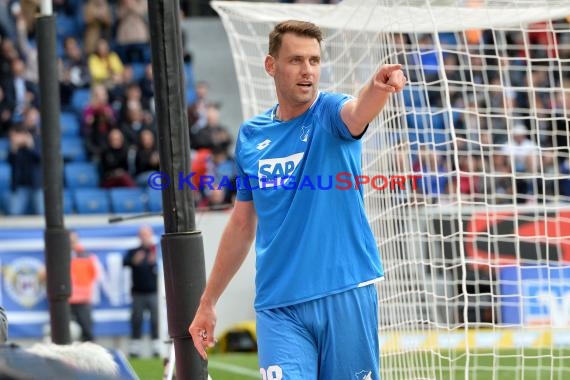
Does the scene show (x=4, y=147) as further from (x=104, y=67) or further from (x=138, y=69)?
(x=138, y=69)

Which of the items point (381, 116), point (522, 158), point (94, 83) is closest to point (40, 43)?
point (381, 116)

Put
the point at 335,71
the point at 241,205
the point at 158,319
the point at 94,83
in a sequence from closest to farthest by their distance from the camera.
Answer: the point at 241,205
the point at 335,71
the point at 158,319
the point at 94,83

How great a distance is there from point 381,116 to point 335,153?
256 cm

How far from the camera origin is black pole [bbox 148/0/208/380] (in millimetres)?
6836

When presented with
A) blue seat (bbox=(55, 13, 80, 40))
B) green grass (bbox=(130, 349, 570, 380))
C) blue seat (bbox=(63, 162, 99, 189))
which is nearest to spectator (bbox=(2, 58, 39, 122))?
blue seat (bbox=(63, 162, 99, 189))

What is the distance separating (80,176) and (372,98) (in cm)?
1491

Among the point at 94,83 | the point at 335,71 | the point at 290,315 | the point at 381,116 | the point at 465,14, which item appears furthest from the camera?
the point at 94,83

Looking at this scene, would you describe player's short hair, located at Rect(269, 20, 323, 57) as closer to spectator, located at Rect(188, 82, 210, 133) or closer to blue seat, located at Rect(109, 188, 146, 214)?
blue seat, located at Rect(109, 188, 146, 214)

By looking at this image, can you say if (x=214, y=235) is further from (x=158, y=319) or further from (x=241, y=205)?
(x=241, y=205)

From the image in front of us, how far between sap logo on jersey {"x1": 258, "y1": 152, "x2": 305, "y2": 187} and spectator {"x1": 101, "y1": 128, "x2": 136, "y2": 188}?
1379 centimetres

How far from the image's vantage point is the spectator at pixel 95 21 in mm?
23328

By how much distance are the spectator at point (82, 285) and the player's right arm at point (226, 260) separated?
11.4 meters

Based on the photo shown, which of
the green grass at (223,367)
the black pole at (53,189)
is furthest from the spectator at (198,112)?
the black pole at (53,189)

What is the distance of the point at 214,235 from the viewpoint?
1789cm
